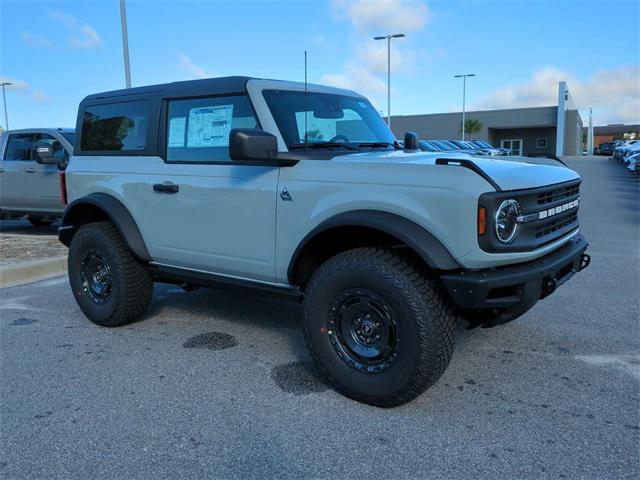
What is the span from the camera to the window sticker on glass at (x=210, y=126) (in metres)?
4.00

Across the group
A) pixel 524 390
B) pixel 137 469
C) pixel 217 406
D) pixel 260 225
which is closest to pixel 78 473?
pixel 137 469

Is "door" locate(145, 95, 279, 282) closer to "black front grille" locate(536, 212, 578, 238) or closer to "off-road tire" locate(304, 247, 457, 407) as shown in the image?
"off-road tire" locate(304, 247, 457, 407)

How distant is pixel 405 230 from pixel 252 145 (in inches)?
40.6

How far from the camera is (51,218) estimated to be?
9859 mm

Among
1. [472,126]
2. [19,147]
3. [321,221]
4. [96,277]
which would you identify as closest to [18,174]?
[19,147]

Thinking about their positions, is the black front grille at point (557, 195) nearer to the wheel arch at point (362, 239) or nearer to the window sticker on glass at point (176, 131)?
the wheel arch at point (362, 239)

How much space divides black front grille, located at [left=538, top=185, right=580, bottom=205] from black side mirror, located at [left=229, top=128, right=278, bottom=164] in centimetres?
159

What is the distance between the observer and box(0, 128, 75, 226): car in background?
9.58m

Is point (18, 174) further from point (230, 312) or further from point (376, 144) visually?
point (376, 144)

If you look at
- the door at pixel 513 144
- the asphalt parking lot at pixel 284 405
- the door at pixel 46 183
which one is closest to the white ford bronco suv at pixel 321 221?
the asphalt parking lot at pixel 284 405

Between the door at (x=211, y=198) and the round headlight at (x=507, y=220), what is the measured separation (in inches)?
55.5

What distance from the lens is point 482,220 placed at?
285cm

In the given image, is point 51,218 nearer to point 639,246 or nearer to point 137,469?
point 137,469

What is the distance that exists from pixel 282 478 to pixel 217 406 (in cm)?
84
